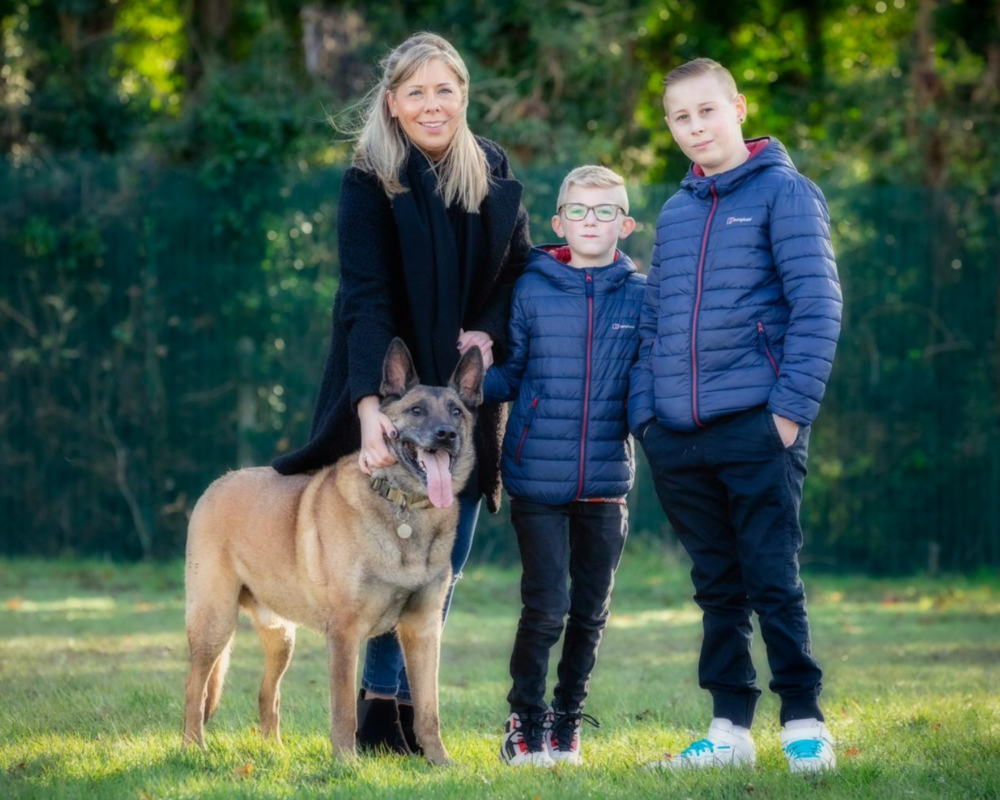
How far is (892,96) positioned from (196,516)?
404 inches

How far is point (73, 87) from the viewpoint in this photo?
12633 millimetres

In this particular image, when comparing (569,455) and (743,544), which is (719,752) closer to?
(743,544)

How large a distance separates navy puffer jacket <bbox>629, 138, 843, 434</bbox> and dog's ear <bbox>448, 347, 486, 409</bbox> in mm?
564

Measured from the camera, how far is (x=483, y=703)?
19.3 feet

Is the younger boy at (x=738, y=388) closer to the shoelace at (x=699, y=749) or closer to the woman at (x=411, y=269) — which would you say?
the shoelace at (x=699, y=749)

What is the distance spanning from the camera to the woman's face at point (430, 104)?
14.9 feet

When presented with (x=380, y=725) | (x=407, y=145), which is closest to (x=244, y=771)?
(x=380, y=725)

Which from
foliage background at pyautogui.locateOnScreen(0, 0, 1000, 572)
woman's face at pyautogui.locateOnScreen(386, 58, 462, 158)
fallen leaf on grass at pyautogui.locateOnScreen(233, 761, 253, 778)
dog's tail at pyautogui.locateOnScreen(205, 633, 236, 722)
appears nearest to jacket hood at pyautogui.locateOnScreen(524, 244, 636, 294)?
woman's face at pyautogui.locateOnScreen(386, 58, 462, 158)

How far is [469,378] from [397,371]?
26 centimetres

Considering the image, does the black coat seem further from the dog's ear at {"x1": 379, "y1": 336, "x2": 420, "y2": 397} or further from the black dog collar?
the black dog collar

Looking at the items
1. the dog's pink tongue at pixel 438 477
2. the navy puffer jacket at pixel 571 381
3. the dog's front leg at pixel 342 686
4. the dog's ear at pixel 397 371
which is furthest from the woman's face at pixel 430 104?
the dog's front leg at pixel 342 686

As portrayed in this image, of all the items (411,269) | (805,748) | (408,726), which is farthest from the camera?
(408,726)

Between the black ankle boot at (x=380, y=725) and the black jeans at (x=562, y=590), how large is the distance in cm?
46

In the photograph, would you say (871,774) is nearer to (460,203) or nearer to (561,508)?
(561,508)
